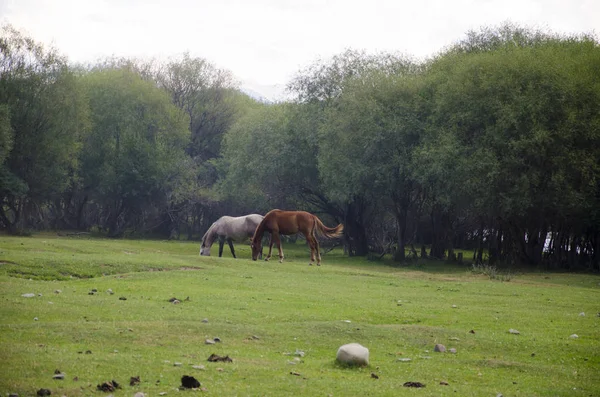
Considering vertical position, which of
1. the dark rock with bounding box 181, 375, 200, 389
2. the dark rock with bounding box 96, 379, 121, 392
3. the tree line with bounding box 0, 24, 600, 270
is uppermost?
the tree line with bounding box 0, 24, 600, 270

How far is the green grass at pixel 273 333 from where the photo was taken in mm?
10805

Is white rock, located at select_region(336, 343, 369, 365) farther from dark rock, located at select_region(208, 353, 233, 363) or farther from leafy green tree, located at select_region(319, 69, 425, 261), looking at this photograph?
leafy green tree, located at select_region(319, 69, 425, 261)

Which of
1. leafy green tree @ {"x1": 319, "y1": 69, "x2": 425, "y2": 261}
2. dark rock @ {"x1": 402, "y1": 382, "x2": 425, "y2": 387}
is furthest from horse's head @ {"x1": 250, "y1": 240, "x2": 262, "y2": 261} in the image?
dark rock @ {"x1": 402, "y1": 382, "x2": 425, "y2": 387}

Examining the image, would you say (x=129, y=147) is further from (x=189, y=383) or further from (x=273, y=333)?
(x=189, y=383)

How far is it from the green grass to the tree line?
12.9 m

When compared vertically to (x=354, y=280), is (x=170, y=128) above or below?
above

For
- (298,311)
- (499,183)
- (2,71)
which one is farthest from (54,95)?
(298,311)

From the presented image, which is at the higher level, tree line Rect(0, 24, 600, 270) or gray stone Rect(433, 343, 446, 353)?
tree line Rect(0, 24, 600, 270)

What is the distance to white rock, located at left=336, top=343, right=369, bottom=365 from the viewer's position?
39.8ft

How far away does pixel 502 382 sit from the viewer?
12.0m

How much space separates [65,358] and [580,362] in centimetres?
942

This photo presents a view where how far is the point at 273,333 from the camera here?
1466 centimetres

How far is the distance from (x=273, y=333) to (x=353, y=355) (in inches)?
115

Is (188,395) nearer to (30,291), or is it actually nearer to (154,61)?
(30,291)
